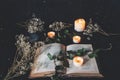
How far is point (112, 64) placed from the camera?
1.50 metres

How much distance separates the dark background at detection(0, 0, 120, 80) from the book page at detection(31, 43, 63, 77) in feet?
0.49

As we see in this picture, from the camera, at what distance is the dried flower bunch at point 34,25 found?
174 centimetres

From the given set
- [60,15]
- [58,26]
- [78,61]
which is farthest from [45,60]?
[60,15]

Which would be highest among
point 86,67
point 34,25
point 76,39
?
point 34,25

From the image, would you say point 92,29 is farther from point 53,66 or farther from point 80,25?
point 53,66

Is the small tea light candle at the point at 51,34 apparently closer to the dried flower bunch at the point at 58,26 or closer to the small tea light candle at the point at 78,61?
the dried flower bunch at the point at 58,26

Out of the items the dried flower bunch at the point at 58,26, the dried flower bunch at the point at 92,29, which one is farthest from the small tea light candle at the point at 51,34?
the dried flower bunch at the point at 92,29

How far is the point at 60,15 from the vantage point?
1913 mm

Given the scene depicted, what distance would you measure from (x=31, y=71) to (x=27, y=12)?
607 mm

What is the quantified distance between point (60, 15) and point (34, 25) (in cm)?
23

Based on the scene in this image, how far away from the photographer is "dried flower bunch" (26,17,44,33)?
1.74 m

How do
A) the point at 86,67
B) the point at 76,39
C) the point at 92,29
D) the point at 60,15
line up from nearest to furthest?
the point at 86,67, the point at 76,39, the point at 92,29, the point at 60,15

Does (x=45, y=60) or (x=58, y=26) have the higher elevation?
(x=58, y=26)

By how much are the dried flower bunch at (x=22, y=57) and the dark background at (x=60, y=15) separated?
0.03m
